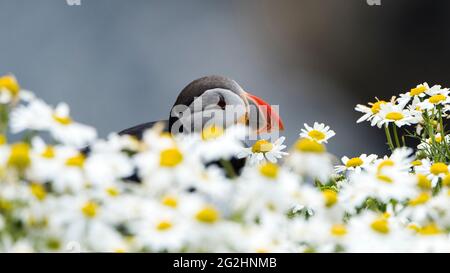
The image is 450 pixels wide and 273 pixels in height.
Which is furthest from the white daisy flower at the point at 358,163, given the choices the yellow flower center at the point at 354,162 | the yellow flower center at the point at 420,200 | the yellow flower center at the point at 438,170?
the yellow flower center at the point at 420,200

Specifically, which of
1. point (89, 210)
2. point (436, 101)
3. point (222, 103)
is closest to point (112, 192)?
point (89, 210)

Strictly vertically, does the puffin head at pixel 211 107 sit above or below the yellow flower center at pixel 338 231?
above

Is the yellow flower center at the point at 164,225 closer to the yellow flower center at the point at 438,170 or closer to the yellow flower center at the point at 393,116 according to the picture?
the yellow flower center at the point at 438,170

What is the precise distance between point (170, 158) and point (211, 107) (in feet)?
2.07

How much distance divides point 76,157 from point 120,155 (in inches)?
1.9

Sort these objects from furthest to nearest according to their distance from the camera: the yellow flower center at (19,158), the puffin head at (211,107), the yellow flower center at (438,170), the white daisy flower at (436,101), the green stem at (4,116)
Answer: the white daisy flower at (436,101)
the puffin head at (211,107)
the yellow flower center at (438,170)
the green stem at (4,116)
the yellow flower center at (19,158)

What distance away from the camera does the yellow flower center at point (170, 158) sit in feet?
2.00

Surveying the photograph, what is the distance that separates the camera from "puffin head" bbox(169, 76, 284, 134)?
1.22 metres

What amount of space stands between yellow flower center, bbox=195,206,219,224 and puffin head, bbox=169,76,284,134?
61 centimetres

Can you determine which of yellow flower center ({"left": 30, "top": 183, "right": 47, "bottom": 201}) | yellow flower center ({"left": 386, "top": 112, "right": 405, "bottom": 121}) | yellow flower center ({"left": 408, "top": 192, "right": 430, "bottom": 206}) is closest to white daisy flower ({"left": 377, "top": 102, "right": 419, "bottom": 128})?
yellow flower center ({"left": 386, "top": 112, "right": 405, "bottom": 121})

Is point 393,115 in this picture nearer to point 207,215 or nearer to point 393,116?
point 393,116

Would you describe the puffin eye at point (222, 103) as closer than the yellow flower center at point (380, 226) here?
No
